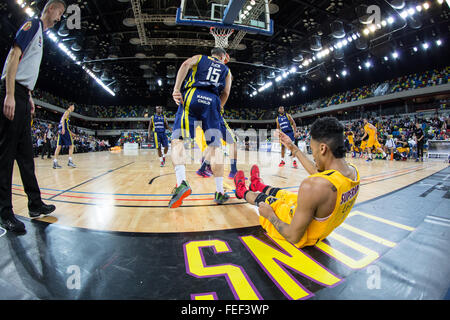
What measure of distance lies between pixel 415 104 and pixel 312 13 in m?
15.6

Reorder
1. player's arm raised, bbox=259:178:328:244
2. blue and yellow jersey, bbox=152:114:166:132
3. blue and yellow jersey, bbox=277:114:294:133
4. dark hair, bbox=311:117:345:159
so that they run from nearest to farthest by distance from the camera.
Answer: player's arm raised, bbox=259:178:328:244 → dark hair, bbox=311:117:345:159 → blue and yellow jersey, bbox=277:114:294:133 → blue and yellow jersey, bbox=152:114:166:132

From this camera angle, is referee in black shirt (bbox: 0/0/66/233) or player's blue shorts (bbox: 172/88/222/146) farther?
player's blue shorts (bbox: 172/88/222/146)

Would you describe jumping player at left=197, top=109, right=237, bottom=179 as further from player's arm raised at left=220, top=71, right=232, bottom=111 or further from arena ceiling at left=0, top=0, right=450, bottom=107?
arena ceiling at left=0, top=0, right=450, bottom=107

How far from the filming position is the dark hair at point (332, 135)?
4.51 feet

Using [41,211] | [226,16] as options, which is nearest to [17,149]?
[41,211]

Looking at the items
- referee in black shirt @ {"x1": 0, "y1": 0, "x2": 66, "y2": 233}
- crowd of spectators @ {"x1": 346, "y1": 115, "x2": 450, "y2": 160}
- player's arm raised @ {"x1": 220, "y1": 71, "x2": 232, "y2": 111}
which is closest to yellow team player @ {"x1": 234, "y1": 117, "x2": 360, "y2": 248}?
player's arm raised @ {"x1": 220, "y1": 71, "x2": 232, "y2": 111}

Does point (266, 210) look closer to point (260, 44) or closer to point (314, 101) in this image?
point (260, 44)

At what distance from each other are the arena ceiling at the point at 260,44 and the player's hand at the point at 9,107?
475 inches

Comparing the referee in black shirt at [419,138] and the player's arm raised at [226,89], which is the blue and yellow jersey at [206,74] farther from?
the referee in black shirt at [419,138]

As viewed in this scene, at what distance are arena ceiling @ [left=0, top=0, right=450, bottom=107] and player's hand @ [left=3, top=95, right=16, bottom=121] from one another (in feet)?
39.6

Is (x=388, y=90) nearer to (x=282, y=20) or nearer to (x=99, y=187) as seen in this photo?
(x=282, y=20)

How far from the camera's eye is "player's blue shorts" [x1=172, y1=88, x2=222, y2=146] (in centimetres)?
243
